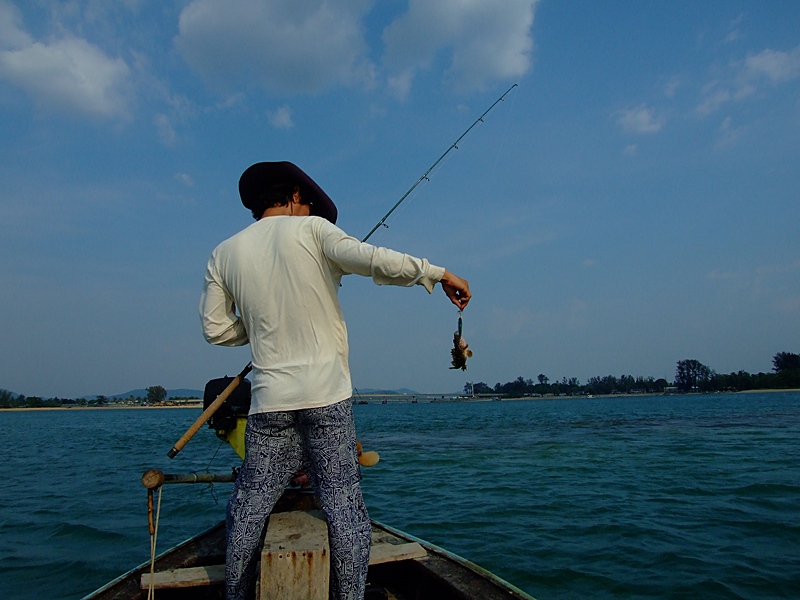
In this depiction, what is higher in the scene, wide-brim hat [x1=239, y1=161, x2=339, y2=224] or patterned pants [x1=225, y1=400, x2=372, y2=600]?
wide-brim hat [x1=239, y1=161, x2=339, y2=224]

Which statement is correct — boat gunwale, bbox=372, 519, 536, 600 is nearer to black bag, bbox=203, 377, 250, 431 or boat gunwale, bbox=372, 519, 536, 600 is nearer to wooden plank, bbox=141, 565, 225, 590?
wooden plank, bbox=141, 565, 225, 590

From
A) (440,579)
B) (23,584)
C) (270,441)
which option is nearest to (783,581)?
(440,579)

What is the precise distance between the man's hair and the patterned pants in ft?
3.50

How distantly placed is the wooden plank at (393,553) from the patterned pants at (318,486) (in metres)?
1.02

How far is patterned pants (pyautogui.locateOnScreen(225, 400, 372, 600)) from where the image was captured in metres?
2.25

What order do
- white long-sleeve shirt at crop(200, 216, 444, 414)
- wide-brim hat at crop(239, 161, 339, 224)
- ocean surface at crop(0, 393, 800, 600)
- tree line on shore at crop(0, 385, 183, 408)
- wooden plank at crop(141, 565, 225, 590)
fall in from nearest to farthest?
white long-sleeve shirt at crop(200, 216, 444, 414) → wide-brim hat at crop(239, 161, 339, 224) → wooden plank at crop(141, 565, 225, 590) → ocean surface at crop(0, 393, 800, 600) → tree line on shore at crop(0, 385, 183, 408)

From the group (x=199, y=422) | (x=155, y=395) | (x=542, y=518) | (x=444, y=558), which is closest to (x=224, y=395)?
(x=199, y=422)

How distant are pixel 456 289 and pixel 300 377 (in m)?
0.77

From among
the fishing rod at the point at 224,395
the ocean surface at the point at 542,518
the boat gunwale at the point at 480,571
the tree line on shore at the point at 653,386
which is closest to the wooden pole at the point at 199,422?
the fishing rod at the point at 224,395

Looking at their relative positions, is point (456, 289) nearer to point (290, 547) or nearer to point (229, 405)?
point (290, 547)

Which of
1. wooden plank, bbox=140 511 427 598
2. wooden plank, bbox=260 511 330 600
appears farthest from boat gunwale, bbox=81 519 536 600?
wooden plank, bbox=260 511 330 600

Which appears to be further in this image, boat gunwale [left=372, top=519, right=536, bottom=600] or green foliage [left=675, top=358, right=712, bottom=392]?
green foliage [left=675, top=358, right=712, bottom=392]

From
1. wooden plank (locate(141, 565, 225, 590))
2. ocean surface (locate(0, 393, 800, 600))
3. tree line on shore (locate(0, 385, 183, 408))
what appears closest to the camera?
wooden plank (locate(141, 565, 225, 590))

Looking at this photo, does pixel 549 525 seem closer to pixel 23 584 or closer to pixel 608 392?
pixel 23 584
